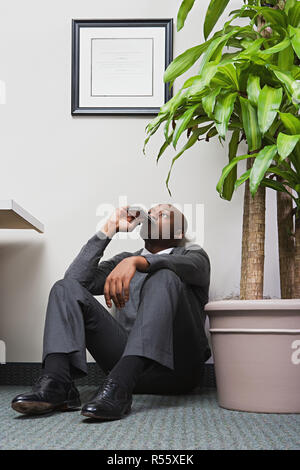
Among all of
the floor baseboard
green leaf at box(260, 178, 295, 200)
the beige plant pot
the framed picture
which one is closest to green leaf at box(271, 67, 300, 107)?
green leaf at box(260, 178, 295, 200)

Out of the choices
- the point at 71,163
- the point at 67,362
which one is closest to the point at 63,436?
the point at 67,362

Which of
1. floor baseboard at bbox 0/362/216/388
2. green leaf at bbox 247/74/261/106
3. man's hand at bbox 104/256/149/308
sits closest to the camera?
green leaf at bbox 247/74/261/106

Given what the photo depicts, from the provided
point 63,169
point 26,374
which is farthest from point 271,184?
point 26,374

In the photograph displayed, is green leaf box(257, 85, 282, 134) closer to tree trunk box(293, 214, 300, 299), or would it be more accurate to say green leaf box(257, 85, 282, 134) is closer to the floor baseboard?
tree trunk box(293, 214, 300, 299)

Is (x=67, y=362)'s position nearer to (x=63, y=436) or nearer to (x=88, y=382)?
(x=63, y=436)

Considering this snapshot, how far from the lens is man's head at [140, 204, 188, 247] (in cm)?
188

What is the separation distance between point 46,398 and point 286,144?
0.83m

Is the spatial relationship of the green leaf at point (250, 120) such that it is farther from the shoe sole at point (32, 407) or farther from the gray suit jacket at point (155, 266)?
the shoe sole at point (32, 407)

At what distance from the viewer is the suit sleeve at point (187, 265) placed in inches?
60.4

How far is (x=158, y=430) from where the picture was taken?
47.9 inches

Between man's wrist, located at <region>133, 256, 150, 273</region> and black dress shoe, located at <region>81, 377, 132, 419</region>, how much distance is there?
0.32 metres

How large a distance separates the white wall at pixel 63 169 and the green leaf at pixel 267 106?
0.76 meters

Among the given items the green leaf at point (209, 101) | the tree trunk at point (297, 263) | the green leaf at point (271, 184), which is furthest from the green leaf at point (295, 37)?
the tree trunk at point (297, 263)

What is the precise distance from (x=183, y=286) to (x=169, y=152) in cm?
71
